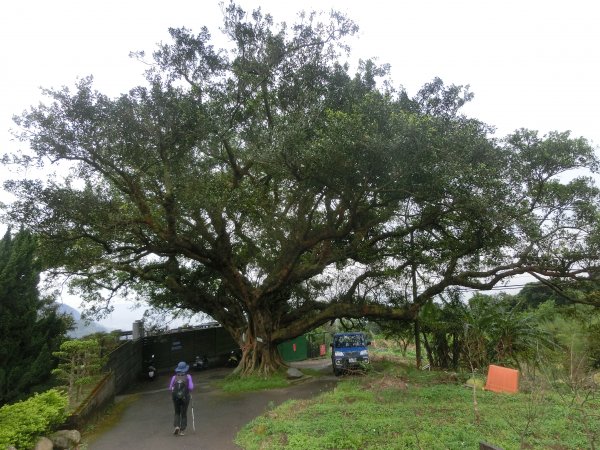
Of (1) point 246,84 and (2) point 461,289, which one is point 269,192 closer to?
(1) point 246,84

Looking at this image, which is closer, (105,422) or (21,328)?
(105,422)

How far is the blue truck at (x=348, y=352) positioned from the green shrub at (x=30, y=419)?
11516 millimetres

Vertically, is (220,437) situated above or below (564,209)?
below

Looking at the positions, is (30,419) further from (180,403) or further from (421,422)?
(421,422)

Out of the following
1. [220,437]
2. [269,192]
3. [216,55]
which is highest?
[216,55]

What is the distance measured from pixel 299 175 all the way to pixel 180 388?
6.41m

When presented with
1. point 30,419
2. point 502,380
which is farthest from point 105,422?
point 502,380

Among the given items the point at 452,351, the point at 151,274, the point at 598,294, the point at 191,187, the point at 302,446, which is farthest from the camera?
the point at 151,274

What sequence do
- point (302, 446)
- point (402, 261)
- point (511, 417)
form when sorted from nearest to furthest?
point (302, 446) < point (511, 417) < point (402, 261)

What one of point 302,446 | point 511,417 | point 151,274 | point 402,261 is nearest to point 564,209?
point 402,261

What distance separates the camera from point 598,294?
46.7 ft

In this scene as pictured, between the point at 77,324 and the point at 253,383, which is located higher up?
the point at 77,324

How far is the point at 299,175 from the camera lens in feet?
41.1

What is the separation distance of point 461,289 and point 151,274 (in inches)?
539
